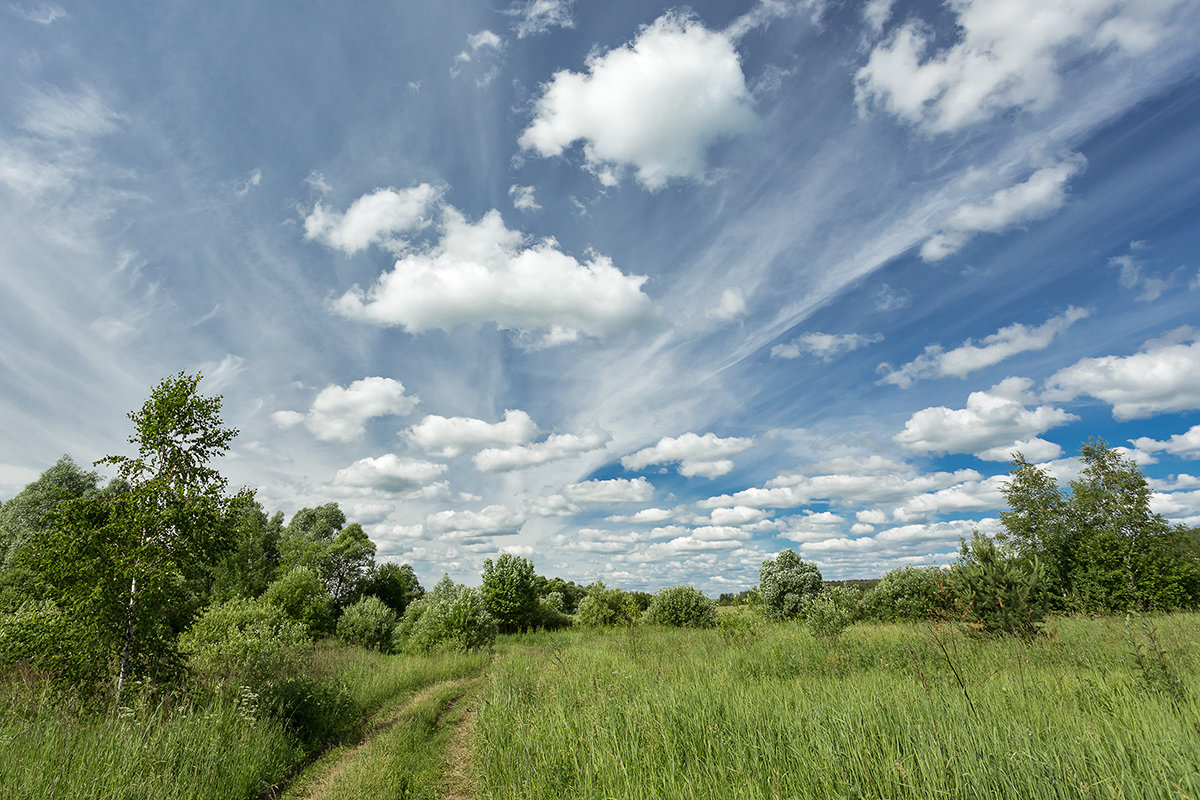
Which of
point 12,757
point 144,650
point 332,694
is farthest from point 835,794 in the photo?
point 332,694

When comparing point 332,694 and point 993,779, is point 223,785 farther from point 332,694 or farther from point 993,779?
point 993,779

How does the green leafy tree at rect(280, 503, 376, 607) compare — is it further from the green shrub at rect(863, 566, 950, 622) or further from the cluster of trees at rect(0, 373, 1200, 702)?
the green shrub at rect(863, 566, 950, 622)

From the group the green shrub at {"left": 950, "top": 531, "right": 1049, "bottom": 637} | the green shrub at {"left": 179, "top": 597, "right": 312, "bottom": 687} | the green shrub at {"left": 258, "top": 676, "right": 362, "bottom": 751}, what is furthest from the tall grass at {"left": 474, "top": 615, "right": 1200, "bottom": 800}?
the green shrub at {"left": 179, "top": 597, "right": 312, "bottom": 687}

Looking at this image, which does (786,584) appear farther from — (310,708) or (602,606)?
(310,708)

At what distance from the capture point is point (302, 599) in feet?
91.4

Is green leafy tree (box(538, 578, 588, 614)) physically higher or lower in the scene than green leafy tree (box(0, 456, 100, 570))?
lower

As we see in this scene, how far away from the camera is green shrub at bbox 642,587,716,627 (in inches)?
1105

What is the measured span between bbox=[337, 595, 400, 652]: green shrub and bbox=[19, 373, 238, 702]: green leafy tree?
50.4 ft

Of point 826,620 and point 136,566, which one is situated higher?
point 136,566

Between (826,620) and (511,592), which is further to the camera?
(511,592)

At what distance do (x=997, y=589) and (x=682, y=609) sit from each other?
1820cm

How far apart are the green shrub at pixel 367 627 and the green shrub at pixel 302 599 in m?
2.50

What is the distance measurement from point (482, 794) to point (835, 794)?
5241 millimetres

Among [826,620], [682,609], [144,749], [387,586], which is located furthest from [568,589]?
[144,749]
